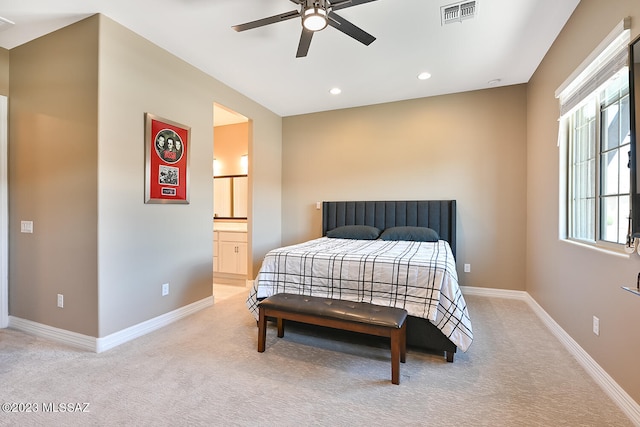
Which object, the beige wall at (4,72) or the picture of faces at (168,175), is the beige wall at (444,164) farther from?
the beige wall at (4,72)

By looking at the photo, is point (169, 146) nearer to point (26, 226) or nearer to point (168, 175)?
point (168, 175)

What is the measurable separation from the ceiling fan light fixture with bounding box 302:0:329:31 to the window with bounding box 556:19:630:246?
1804 millimetres

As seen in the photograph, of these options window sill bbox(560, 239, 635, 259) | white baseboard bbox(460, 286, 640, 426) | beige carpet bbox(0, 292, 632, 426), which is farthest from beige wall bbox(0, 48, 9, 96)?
white baseboard bbox(460, 286, 640, 426)

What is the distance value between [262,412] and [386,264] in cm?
137

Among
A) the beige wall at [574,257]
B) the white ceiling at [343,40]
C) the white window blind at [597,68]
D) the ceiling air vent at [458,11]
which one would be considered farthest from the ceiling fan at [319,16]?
the beige wall at [574,257]

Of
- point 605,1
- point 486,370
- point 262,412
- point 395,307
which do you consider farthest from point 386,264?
point 605,1

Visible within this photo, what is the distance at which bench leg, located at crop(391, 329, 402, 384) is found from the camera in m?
1.94

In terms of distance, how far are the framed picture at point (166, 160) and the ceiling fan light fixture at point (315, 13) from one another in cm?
180

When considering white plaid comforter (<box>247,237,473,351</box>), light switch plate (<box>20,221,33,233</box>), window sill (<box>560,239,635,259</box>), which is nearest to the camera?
window sill (<box>560,239,635,259</box>)

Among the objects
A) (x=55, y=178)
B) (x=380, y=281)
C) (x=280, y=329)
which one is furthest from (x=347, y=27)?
(x=55, y=178)

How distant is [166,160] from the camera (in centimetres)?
303

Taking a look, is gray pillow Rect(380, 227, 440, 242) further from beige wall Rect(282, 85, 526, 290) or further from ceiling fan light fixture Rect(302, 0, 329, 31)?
ceiling fan light fixture Rect(302, 0, 329, 31)

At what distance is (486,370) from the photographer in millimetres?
2131

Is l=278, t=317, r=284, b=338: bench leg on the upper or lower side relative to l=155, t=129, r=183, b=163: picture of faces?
lower
